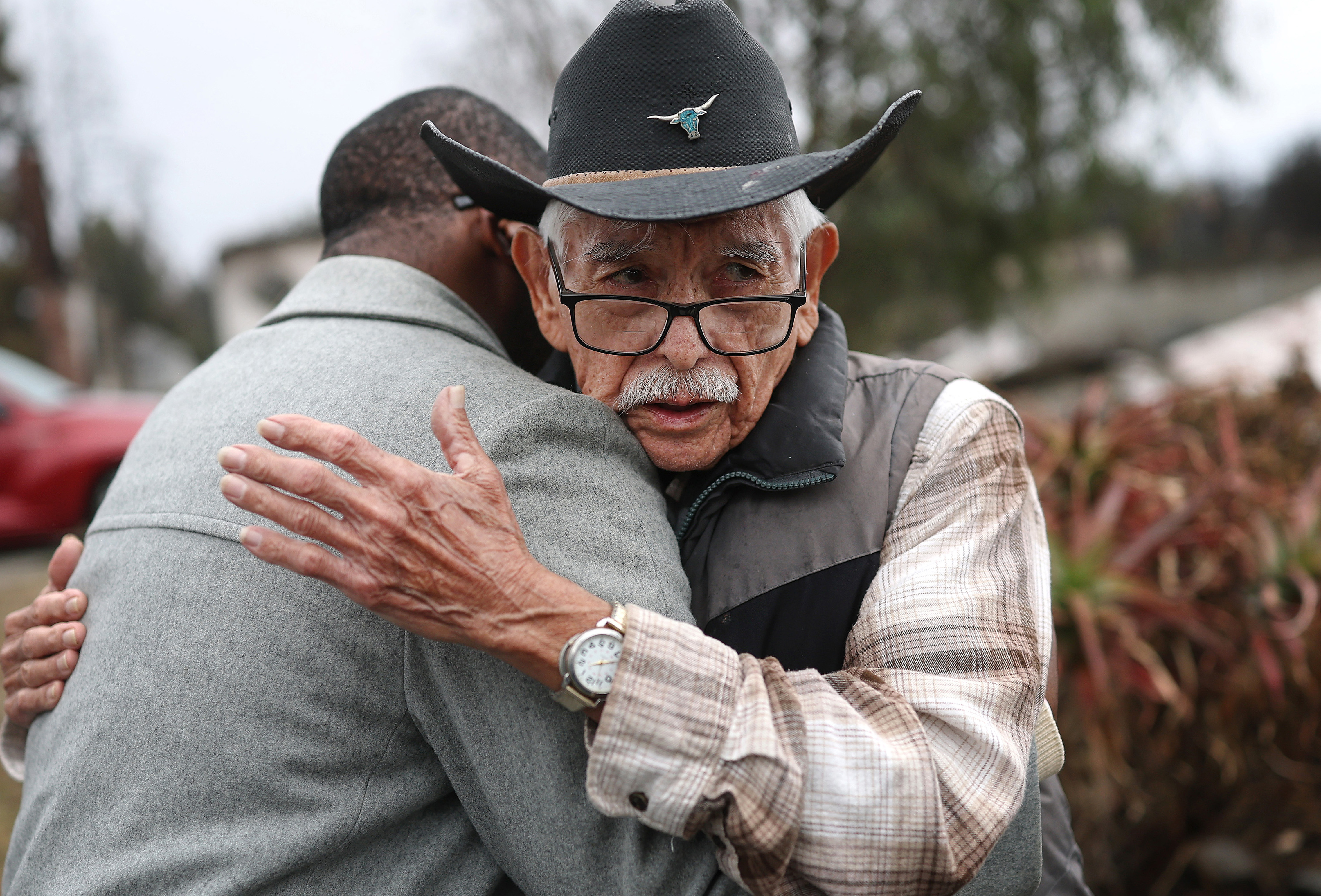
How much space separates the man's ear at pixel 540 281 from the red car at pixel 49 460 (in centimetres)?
671

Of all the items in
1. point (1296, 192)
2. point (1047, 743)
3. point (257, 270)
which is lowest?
point (257, 270)

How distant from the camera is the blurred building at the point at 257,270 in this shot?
1041 inches

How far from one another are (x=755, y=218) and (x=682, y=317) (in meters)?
0.20

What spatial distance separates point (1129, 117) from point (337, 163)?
744 centimetres

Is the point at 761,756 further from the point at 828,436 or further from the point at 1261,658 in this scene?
the point at 1261,658

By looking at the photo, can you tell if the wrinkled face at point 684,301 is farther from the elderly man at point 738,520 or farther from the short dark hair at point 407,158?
the short dark hair at point 407,158

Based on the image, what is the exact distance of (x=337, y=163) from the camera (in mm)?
2230

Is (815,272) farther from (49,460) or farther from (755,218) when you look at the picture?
(49,460)

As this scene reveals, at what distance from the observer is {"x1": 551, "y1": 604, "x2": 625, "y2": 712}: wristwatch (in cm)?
119

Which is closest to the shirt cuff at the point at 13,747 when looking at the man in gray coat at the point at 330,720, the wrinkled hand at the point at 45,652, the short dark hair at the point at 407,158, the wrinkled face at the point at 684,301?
the wrinkled hand at the point at 45,652

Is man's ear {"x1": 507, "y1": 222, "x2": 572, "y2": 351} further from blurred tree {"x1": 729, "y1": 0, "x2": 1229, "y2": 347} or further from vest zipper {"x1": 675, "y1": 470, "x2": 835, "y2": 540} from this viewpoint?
blurred tree {"x1": 729, "y1": 0, "x2": 1229, "y2": 347}

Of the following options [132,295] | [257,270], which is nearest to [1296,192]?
[257,270]

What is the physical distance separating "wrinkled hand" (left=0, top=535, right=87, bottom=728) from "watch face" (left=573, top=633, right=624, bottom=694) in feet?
2.78

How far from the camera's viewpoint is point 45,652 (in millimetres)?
1528
